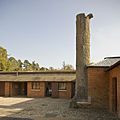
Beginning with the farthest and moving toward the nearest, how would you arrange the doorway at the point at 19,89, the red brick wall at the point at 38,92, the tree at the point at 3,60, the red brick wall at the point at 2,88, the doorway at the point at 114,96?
the tree at the point at 3,60
the doorway at the point at 19,89
the red brick wall at the point at 2,88
the red brick wall at the point at 38,92
the doorway at the point at 114,96

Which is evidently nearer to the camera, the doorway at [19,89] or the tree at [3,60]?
the doorway at [19,89]

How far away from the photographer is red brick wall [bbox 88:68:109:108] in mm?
18422

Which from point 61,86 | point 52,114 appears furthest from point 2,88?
point 52,114

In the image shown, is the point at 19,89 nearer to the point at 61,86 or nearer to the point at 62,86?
the point at 61,86

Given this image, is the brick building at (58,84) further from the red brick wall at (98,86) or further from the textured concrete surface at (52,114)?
the textured concrete surface at (52,114)

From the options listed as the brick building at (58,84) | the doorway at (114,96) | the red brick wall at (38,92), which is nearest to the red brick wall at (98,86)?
the brick building at (58,84)

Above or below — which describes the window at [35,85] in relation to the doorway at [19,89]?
above

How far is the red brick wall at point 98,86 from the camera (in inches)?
725

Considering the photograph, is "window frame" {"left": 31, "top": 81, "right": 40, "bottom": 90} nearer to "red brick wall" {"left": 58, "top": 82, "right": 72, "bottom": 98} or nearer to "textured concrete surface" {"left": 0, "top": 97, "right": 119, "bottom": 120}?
"red brick wall" {"left": 58, "top": 82, "right": 72, "bottom": 98}

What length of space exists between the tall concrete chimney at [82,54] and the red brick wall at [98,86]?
2.66 metres

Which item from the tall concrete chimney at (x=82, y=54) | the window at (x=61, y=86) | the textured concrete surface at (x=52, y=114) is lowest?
the textured concrete surface at (x=52, y=114)

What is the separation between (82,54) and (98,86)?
445 cm

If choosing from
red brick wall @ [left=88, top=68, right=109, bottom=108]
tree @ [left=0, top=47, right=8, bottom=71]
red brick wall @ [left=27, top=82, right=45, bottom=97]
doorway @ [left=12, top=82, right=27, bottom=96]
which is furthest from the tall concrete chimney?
tree @ [left=0, top=47, right=8, bottom=71]

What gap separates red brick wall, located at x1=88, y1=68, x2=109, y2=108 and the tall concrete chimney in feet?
8.72
